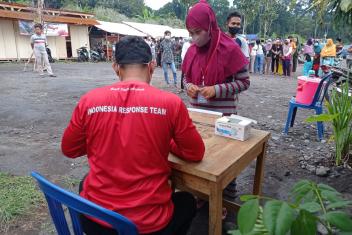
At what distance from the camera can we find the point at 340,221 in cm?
87

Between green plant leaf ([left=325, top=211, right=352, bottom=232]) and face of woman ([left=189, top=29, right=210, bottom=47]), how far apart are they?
1797 millimetres

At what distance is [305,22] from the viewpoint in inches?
2645

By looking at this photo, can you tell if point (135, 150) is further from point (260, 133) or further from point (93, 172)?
point (260, 133)

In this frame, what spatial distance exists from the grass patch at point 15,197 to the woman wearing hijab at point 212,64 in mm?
1864

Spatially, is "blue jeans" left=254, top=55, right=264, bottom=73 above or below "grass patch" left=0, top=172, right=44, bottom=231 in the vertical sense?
above

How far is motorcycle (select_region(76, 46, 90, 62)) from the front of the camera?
2244cm

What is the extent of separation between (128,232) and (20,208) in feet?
6.63

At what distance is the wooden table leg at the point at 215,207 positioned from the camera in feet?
5.77

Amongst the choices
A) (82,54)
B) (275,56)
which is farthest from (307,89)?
(82,54)

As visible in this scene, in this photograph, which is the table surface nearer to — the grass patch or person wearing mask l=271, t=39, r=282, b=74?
the grass patch

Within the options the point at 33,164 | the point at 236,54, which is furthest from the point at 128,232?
the point at 33,164

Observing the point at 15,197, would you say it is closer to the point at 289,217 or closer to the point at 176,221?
the point at 176,221

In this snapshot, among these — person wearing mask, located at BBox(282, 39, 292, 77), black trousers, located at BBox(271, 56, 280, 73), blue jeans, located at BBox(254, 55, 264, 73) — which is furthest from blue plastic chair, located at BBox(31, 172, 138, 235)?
blue jeans, located at BBox(254, 55, 264, 73)

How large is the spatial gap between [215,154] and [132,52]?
80 centimetres
